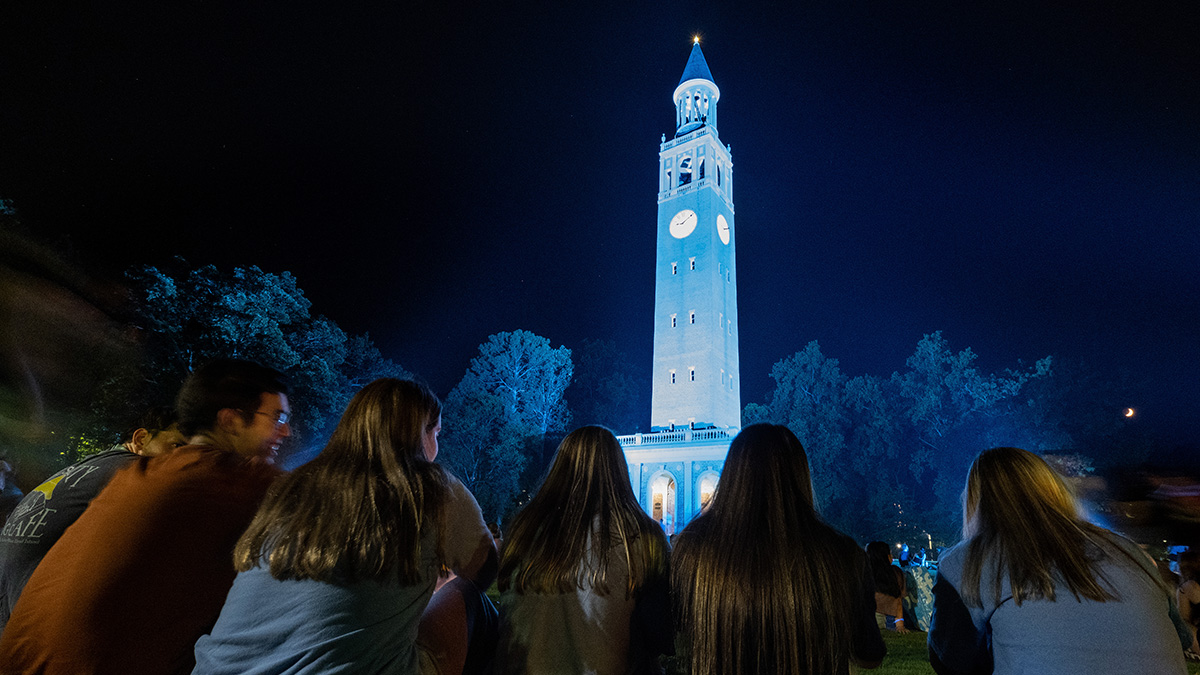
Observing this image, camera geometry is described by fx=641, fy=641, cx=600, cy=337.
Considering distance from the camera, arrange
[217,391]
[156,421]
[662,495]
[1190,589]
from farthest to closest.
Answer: [662,495], [1190,589], [156,421], [217,391]

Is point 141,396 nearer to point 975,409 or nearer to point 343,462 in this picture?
point 343,462

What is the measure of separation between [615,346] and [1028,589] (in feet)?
169

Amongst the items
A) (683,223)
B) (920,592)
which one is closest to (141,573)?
(920,592)

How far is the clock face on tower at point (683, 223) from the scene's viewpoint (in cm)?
4206

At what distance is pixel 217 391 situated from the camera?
328 centimetres

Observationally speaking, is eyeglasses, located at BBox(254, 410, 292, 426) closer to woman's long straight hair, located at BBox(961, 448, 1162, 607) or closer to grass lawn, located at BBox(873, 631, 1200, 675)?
woman's long straight hair, located at BBox(961, 448, 1162, 607)

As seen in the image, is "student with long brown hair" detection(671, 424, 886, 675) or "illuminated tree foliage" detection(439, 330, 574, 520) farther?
"illuminated tree foliage" detection(439, 330, 574, 520)

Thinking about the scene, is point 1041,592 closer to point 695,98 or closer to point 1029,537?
point 1029,537

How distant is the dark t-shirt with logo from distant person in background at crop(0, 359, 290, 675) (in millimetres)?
461

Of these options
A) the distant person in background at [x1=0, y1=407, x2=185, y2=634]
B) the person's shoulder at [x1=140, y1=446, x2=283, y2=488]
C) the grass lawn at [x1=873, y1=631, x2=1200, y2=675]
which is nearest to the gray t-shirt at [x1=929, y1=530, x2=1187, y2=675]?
the person's shoulder at [x1=140, y1=446, x2=283, y2=488]

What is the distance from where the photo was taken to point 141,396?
19812 mm

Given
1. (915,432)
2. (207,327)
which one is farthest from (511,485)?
(915,432)

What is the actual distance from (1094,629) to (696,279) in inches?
1519

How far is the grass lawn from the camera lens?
6.82 metres
